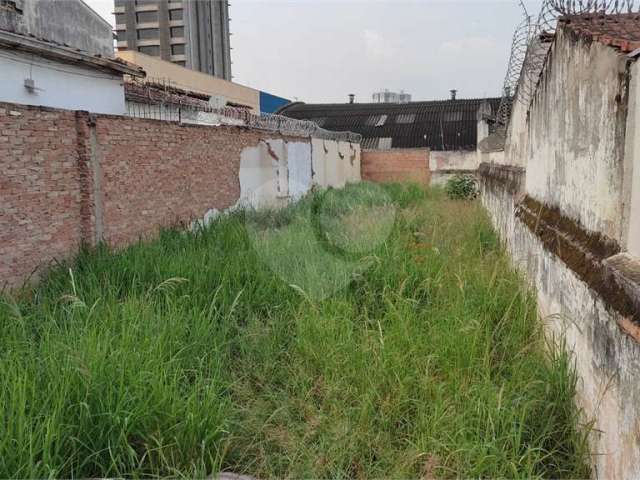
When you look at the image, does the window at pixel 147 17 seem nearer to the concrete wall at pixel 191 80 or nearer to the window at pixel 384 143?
the concrete wall at pixel 191 80

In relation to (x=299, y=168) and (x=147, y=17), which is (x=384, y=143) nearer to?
(x=299, y=168)

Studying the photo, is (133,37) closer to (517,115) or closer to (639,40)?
(517,115)

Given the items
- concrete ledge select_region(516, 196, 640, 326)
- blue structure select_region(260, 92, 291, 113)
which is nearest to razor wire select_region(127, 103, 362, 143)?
concrete ledge select_region(516, 196, 640, 326)

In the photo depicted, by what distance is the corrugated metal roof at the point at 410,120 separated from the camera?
907 inches

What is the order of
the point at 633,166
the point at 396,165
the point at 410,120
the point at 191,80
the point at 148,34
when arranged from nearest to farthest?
the point at 633,166 < the point at 396,165 < the point at 410,120 < the point at 191,80 < the point at 148,34

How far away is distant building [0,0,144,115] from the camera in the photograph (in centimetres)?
770

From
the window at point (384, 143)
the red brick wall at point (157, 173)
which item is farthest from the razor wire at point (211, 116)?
the window at point (384, 143)

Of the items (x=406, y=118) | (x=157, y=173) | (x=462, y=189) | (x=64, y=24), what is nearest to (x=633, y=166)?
(x=157, y=173)

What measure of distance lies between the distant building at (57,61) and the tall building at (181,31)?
36.2 metres

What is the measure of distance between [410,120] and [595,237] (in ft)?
76.2

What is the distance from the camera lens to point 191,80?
84.1 feet

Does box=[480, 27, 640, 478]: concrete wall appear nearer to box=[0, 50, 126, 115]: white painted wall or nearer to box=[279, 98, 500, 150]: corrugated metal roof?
box=[0, 50, 126, 115]: white painted wall

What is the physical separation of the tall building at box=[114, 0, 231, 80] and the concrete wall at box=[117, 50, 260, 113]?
16805 millimetres

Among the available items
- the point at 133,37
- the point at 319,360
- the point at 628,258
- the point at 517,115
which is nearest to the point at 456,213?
the point at 517,115
